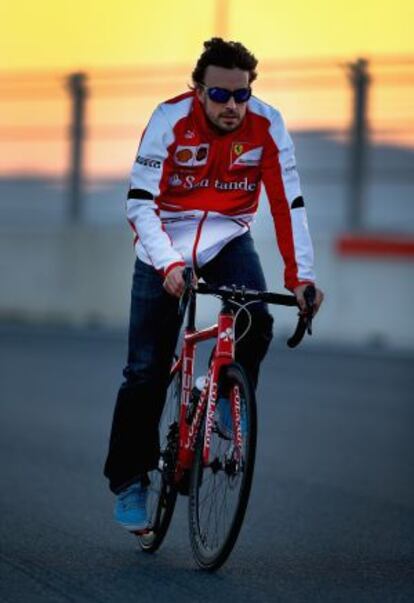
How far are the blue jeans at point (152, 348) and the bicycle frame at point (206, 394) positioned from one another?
112 mm

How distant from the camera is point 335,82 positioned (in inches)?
776

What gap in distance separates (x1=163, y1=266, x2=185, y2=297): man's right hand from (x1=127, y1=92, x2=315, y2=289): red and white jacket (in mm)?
177

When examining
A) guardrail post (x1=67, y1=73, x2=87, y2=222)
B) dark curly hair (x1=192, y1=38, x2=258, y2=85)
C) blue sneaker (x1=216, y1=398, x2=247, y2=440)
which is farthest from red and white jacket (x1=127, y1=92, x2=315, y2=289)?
guardrail post (x1=67, y1=73, x2=87, y2=222)

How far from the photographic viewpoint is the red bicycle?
6.25 m

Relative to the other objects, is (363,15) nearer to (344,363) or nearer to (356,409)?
(344,363)

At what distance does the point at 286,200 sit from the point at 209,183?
0.94 feet

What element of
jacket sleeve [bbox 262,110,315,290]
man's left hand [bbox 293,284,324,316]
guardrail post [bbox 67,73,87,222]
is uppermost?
jacket sleeve [bbox 262,110,315,290]

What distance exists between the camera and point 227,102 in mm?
6660

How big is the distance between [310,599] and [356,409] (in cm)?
660

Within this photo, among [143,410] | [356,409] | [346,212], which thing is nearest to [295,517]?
[143,410]

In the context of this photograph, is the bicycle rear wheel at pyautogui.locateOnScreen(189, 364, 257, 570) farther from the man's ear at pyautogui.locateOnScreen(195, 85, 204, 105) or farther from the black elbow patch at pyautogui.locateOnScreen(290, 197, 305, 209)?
the man's ear at pyautogui.locateOnScreen(195, 85, 204, 105)

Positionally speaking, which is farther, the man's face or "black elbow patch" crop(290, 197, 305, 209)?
"black elbow patch" crop(290, 197, 305, 209)

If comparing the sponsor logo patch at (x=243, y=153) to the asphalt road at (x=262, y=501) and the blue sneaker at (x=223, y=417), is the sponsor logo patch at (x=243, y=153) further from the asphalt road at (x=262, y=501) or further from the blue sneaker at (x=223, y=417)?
the asphalt road at (x=262, y=501)

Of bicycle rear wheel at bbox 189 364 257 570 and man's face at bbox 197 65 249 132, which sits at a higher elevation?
man's face at bbox 197 65 249 132
